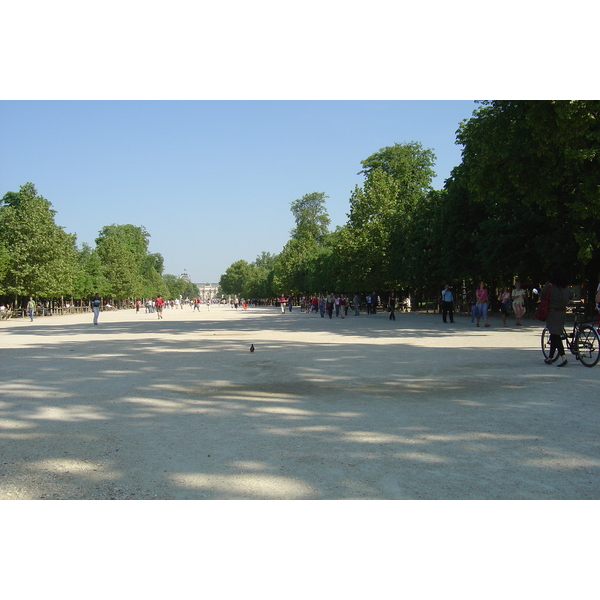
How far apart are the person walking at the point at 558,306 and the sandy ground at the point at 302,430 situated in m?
0.69

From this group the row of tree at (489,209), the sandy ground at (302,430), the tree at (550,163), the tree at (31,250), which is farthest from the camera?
the tree at (31,250)

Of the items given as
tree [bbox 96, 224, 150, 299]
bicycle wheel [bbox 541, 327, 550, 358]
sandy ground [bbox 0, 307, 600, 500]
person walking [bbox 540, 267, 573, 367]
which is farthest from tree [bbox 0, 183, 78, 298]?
person walking [bbox 540, 267, 573, 367]

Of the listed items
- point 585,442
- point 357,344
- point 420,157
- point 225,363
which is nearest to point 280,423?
point 585,442

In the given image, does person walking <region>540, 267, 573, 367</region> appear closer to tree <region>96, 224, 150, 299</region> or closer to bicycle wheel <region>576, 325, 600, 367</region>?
bicycle wheel <region>576, 325, 600, 367</region>

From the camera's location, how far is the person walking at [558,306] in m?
11.9

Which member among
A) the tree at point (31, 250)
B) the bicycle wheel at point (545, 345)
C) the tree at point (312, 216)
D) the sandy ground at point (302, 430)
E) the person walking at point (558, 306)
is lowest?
the sandy ground at point (302, 430)

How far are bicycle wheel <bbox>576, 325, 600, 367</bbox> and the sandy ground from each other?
0.73 feet

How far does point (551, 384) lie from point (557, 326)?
2685 millimetres

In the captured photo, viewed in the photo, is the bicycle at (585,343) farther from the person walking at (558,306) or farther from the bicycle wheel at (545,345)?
the person walking at (558,306)

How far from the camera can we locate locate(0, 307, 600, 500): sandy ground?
185 inches

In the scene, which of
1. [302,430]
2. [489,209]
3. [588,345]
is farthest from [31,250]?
[302,430]

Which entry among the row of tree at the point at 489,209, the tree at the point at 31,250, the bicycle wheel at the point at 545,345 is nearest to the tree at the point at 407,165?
the row of tree at the point at 489,209

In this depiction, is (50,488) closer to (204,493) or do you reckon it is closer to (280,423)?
(204,493)

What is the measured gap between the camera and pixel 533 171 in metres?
21.6
